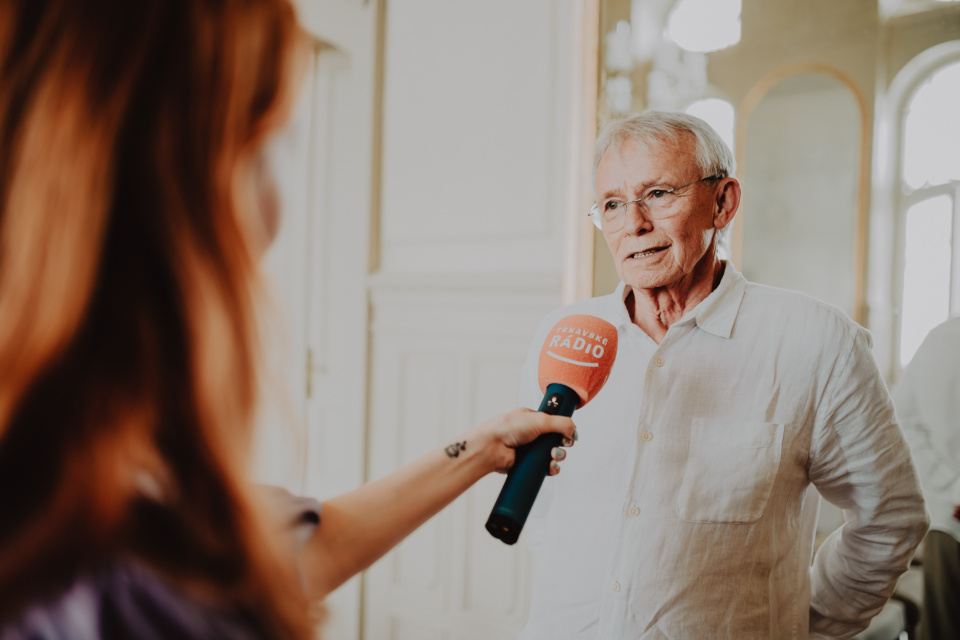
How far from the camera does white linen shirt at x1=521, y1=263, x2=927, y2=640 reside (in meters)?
1.15

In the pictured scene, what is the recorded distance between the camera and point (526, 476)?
0.91 meters

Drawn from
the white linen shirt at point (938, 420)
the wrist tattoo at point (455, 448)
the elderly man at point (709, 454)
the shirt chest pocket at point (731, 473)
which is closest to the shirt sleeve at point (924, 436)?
the white linen shirt at point (938, 420)

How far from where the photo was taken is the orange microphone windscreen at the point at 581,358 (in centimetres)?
107

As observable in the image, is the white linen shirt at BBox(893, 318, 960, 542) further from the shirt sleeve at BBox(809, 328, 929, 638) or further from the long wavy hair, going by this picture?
the long wavy hair

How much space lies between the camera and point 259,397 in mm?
520

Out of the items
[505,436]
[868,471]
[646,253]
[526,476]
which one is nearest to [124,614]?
[526,476]

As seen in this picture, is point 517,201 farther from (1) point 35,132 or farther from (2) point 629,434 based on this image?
(1) point 35,132

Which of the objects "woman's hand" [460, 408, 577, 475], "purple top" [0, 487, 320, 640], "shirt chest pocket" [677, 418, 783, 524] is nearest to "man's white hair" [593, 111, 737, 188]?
"shirt chest pocket" [677, 418, 783, 524]

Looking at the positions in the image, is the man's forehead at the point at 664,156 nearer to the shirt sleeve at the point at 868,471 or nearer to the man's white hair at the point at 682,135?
the man's white hair at the point at 682,135

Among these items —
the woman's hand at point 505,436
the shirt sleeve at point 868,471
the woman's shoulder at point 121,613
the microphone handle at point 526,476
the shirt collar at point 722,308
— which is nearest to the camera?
the woman's shoulder at point 121,613

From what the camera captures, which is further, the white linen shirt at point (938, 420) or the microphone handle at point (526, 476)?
the white linen shirt at point (938, 420)

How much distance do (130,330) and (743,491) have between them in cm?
113

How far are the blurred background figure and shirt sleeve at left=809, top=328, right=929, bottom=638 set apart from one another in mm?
97

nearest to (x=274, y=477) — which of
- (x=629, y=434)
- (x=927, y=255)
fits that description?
(x=629, y=434)
